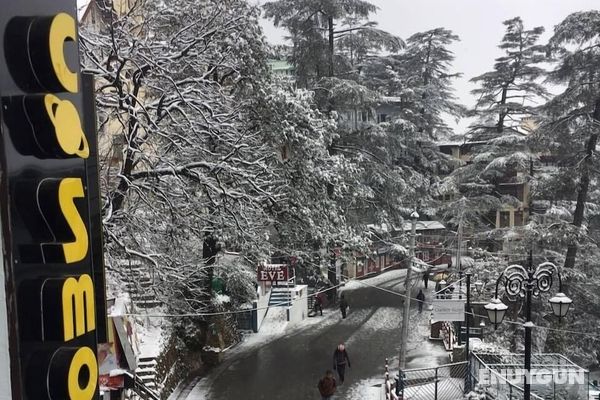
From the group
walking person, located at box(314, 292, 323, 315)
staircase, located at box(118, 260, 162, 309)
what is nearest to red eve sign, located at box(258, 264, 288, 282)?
walking person, located at box(314, 292, 323, 315)

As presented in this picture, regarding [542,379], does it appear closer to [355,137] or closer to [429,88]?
[355,137]

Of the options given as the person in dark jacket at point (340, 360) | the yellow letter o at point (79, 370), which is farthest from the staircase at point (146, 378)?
the yellow letter o at point (79, 370)

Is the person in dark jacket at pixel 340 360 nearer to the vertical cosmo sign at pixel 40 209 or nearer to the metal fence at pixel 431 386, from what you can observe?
the metal fence at pixel 431 386

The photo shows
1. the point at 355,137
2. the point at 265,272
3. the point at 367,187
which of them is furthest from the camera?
the point at 355,137

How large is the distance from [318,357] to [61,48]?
62.6ft

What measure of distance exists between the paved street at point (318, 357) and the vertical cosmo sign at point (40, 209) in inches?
543

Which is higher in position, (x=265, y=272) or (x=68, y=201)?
(x=68, y=201)

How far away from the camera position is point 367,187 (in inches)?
1177

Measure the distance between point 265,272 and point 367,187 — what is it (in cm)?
→ 773

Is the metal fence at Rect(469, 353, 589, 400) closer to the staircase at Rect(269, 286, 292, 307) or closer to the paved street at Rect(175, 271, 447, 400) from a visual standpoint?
the paved street at Rect(175, 271, 447, 400)

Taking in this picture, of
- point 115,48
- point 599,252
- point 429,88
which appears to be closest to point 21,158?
point 115,48

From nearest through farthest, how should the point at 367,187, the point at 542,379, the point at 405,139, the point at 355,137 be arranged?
the point at 542,379, the point at 367,187, the point at 355,137, the point at 405,139

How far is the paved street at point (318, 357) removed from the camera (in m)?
17.5

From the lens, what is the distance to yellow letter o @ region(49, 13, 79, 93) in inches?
146
